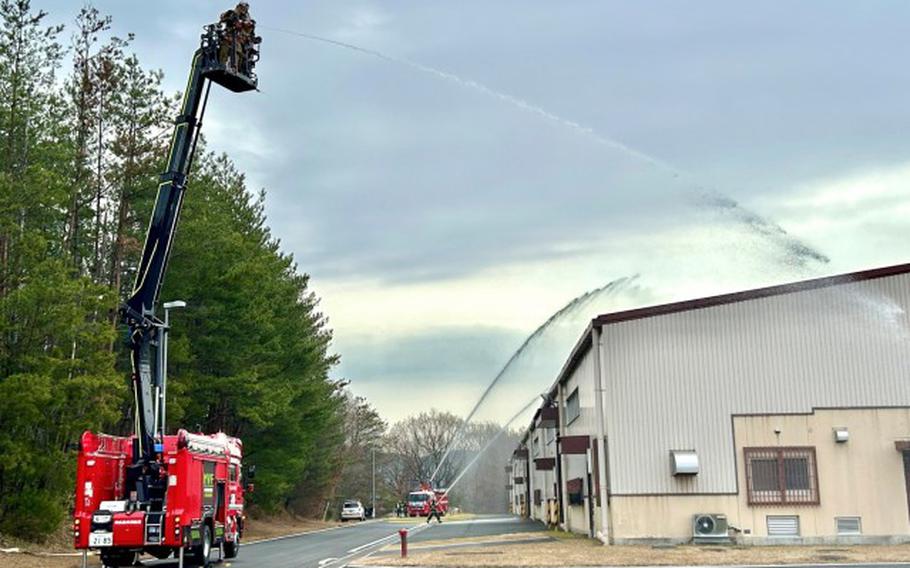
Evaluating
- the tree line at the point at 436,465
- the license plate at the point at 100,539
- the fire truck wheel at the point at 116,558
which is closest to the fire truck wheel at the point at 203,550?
the fire truck wheel at the point at 116,558

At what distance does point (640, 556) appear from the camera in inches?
964

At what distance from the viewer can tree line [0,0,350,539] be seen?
29.0 metres

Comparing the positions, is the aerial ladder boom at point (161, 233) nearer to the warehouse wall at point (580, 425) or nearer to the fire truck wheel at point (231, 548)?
the fire truck wheel at point (231, 548)

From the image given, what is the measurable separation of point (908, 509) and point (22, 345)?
27.1 metres

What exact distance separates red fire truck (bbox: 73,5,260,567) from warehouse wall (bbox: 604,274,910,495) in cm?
1223

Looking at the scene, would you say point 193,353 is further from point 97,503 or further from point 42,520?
point 97,503

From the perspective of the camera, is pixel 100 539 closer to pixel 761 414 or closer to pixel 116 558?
pixel 116 558

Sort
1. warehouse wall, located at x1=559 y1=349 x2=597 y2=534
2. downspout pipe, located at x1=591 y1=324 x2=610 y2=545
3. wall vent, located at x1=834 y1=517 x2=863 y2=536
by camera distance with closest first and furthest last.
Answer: wall vent, located at x1=834 y1=517 x2=863 y2=536, downspout pipe, located at x1=591 y1=324 x2=610 y2=545, warehouse wall, located at x1=559 y1=349 x2=597 y2=534

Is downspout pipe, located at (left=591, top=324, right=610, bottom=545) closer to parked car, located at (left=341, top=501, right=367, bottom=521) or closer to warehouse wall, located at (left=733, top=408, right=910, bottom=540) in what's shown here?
warehouse wall, located at (left=733, top=408, right=910, bottom=540)

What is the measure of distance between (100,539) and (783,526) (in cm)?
1895

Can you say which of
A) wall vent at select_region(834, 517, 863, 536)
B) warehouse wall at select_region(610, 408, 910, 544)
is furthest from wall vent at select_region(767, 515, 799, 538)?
wall vent at select_region(834, 517, 863, 536)

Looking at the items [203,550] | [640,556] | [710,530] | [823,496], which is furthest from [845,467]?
[203,550]

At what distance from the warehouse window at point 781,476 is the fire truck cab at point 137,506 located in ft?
51.7

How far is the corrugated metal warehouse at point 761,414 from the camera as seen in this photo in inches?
1107
